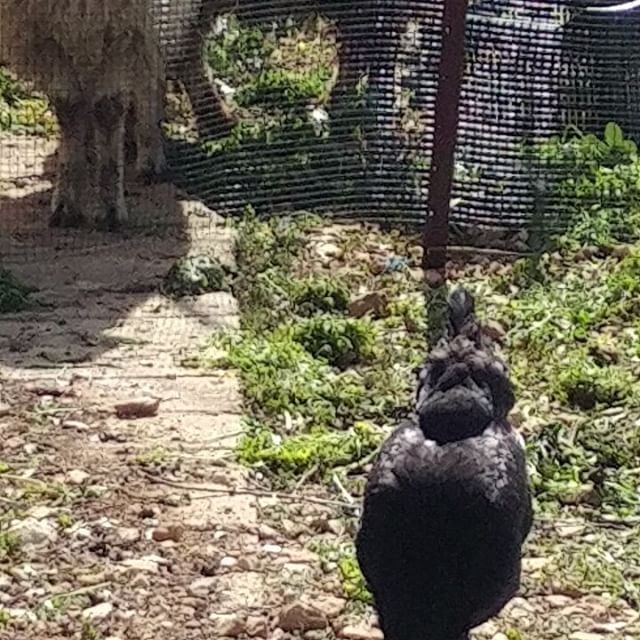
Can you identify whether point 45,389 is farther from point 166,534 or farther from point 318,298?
point 318,298

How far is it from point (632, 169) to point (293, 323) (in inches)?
93.4

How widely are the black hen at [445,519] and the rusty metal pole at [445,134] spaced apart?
3.43 meters

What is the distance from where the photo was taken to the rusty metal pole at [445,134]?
22.6ft

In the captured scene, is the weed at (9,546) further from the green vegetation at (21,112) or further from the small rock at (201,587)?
the green vegetation at (21,112)

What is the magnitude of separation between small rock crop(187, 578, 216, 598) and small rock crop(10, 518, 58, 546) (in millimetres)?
475

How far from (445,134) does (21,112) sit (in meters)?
3.24

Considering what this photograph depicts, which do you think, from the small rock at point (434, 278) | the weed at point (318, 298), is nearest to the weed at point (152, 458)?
the weed at point (318, 298)

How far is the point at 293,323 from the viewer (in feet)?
20.9

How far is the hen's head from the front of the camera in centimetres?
363

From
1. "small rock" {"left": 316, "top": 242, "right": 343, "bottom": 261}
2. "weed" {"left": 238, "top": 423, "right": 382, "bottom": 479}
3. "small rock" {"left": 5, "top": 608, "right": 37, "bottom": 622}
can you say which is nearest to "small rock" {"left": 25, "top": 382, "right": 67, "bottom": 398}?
"weed" {"left": 238, "top": 423, "right": 382, "bottom": 479}

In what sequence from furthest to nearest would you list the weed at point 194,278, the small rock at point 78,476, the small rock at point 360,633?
the weed at point 194,278 < the small rock at point 78,476 < the small rock at point 360,633

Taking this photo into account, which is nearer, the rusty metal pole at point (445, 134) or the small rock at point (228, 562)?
the small rock at point (228, 562)

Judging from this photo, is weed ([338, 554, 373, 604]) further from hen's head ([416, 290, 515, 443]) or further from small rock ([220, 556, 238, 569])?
hen's head ([416, 290, 515, 443])

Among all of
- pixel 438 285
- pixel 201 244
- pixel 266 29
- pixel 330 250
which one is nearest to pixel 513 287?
pixel 438 285
